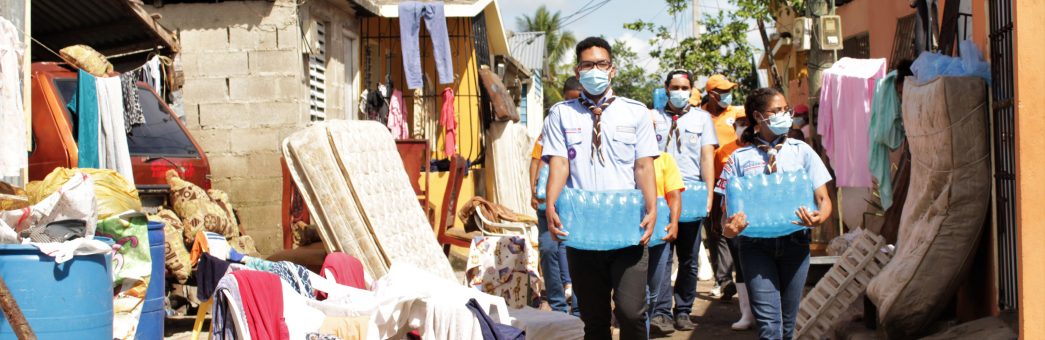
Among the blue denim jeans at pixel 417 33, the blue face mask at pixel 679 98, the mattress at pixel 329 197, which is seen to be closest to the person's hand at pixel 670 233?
the mattress at pixel 329 197

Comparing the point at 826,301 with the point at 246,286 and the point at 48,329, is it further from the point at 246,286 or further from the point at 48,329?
the point at 48,329

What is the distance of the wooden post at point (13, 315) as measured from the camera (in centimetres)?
470

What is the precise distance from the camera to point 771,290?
21.1ft

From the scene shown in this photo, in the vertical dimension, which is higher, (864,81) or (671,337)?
(864,81)

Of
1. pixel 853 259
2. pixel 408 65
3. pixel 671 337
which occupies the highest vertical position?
pixel 408 65

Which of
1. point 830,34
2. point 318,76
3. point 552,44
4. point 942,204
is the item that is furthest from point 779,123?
point 552,44

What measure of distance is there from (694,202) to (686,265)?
2.06 feet

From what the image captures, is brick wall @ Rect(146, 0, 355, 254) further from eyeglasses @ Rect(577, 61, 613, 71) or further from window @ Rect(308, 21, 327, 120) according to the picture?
eyeglasses @ Rect(577, 61, 613, 71)

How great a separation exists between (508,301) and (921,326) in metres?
3.11

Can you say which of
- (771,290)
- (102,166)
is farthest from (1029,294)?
(102,166)

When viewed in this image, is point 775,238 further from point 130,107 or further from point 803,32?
point 803,32

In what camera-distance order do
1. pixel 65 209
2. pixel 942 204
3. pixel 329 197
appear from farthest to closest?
pixel 329 197 < pixel 942 204 < pixel 65 209

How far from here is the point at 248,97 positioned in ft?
38.9

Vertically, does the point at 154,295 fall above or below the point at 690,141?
below
